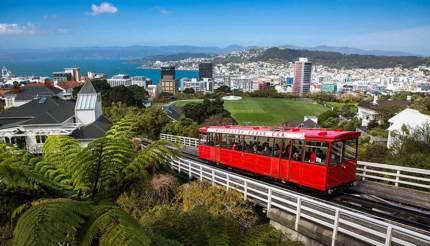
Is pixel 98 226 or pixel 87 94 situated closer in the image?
pixel 98 226

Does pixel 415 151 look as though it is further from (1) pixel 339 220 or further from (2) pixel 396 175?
(1) pixel 339 220

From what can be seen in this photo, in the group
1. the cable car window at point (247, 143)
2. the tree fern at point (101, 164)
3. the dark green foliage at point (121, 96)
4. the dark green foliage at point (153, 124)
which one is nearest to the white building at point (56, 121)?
the dark green foliage at point (153, 124)

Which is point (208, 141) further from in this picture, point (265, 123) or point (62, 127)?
point (265, 123)

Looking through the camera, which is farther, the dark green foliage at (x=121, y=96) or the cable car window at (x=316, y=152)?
the dark green foliage at (x=121, y=96)

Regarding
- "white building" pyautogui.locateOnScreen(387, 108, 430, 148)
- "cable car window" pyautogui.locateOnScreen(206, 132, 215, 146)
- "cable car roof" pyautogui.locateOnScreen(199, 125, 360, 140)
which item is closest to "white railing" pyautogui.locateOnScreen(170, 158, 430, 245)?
"cable car roof" pyautogui.locateOnScreen(199, 125, 360, 140)

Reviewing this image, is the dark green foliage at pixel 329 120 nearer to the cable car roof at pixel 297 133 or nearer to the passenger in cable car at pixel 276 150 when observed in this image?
the cable car roof at pixel 297 133

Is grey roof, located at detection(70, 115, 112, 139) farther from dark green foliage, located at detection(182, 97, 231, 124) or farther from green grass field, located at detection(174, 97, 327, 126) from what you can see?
green grass field, located at detection(174, 97, 327, 126)

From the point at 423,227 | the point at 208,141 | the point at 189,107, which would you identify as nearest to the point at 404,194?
the point at 423,227
